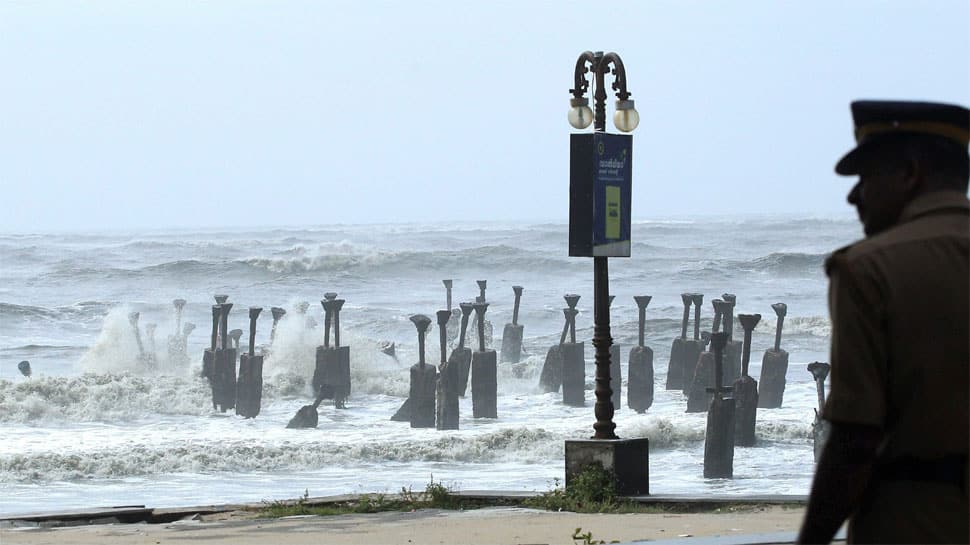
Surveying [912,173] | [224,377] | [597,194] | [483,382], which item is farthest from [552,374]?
[912,173]

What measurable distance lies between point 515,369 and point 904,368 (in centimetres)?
3442

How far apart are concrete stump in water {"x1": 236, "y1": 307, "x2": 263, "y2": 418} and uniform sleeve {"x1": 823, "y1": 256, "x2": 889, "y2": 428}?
26577 mm

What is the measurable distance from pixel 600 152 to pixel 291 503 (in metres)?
3.75

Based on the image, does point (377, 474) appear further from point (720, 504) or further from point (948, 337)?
point (948, 337)

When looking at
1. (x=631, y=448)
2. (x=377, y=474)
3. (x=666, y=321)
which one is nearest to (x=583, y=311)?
(x=666, y=321)

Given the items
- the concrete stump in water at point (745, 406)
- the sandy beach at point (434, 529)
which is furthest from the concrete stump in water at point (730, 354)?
the sandy beach at point (434, 529)

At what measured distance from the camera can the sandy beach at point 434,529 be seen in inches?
415

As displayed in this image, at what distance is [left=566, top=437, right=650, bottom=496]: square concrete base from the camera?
13.0m

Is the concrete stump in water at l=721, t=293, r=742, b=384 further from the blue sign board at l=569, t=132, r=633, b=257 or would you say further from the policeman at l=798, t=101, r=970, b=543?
the policeman at l=798, t=101, r=970, b=543

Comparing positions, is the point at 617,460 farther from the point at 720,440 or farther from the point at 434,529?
the point at 720,440

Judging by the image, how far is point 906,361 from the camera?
3.13 metres

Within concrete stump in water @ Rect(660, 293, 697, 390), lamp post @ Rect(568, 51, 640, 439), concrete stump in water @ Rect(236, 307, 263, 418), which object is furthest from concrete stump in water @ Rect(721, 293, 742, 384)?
lamp post @ Rect(568, 51, 640, 439)

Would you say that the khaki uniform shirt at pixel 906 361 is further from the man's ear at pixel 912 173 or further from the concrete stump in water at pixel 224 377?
the concrete stump in water at pixel 224 377

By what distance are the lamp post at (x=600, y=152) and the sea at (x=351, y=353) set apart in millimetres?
4000
